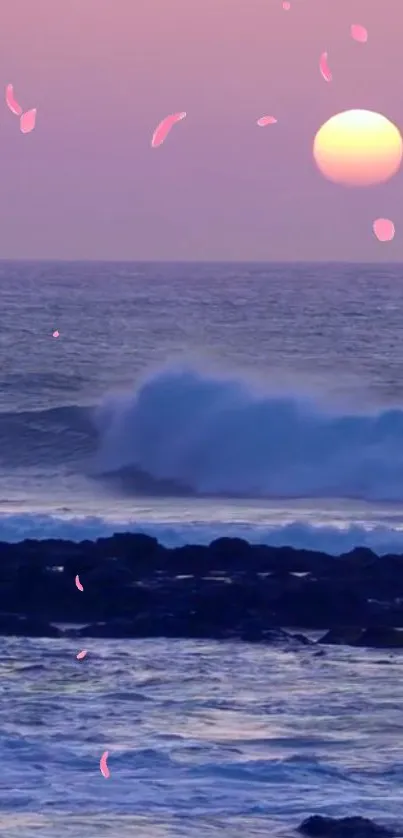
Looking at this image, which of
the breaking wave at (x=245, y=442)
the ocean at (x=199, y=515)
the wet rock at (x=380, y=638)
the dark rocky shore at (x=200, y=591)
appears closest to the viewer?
the ocean at (x=199, y=515)

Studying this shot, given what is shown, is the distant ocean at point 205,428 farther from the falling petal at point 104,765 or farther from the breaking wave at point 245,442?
the falling petal at point 104,765

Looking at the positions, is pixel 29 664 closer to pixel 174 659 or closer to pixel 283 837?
pixel 174 659

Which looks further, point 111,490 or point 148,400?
point 148,400

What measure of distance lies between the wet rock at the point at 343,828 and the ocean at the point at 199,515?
14 cm

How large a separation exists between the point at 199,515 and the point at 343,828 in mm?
13587

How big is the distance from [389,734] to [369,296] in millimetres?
61660

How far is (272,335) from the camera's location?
5250 centimetres

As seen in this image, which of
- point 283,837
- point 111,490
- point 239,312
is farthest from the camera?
point 239,312

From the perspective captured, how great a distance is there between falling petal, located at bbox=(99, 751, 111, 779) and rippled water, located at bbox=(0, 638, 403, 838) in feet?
0.12

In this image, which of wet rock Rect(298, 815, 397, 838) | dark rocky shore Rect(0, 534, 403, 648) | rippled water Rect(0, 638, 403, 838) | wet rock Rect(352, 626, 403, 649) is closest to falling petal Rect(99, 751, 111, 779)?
rippled water Rect(0, 638, 403, 838)

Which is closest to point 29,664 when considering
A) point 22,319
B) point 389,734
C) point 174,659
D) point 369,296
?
point 174,659

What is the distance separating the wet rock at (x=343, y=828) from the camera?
346 inches

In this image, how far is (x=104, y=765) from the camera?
32.6 ft

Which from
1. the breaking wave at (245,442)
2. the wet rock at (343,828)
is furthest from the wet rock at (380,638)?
the breaking wave at (245,442)
